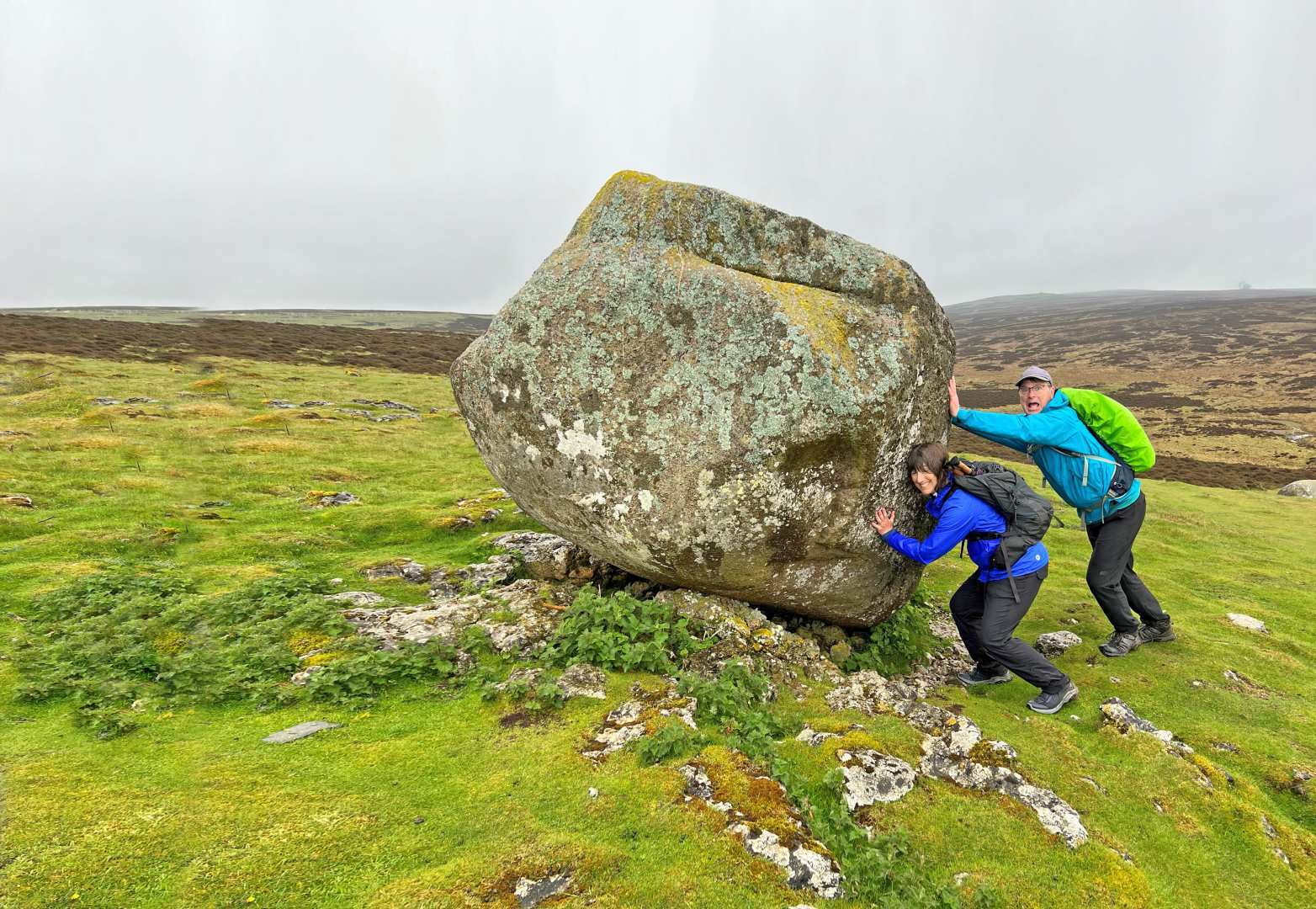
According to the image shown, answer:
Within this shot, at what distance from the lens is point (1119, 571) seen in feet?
32.1

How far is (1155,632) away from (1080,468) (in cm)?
412

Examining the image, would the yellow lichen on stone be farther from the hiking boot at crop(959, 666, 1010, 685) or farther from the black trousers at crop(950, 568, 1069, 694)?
the hiking boot at crop(959, 666, 1010, 685)

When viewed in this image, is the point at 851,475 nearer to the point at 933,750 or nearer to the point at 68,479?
the point at 933,750

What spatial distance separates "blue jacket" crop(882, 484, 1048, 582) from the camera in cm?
811

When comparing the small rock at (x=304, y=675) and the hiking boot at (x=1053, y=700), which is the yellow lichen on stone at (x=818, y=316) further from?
the small rock at (x=304, y=675)

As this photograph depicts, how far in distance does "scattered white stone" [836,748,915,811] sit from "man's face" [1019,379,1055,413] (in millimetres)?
5613

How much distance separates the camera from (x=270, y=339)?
80688 mm

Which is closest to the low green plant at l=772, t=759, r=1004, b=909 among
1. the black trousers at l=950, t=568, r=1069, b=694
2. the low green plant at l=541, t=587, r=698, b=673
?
the low green plant at l=541, t=587, r=698, b=673

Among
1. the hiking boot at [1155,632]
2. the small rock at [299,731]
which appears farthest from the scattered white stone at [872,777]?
the hiking boot at [1155,632]

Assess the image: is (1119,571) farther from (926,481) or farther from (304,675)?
(304,675)

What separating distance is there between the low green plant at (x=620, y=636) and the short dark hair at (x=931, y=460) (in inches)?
165

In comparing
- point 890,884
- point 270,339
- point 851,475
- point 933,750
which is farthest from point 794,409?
point 270,339

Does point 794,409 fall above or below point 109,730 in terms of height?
above

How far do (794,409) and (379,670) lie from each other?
21.7 ft
